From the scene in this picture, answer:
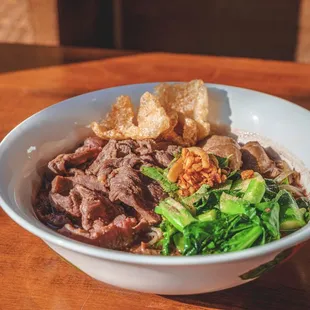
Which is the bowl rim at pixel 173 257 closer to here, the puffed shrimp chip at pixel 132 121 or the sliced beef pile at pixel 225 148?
the sliced beef pile at pixel 225 148

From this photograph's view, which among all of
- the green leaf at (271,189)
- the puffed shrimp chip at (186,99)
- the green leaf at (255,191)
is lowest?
the green leaf at (271,189)

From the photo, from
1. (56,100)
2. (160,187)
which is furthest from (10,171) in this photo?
(56,100)

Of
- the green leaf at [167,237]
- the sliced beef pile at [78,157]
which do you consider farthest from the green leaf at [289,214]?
the sliced beef pile at [78,157]

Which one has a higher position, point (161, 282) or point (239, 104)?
point (239, 104)

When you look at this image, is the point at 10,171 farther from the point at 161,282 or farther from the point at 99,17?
the point at 99,17

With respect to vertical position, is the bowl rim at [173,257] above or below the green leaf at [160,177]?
above

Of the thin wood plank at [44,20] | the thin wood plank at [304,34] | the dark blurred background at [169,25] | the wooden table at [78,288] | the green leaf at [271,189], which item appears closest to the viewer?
the wooden table at [78,288]

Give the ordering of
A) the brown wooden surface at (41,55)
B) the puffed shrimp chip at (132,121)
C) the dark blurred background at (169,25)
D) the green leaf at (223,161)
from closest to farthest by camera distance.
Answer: the green leaf at (223,161) → the puffed shrimp chip at (132,121) → the brown wooden surface at (41,55) → the dark blurred background at (169,25)

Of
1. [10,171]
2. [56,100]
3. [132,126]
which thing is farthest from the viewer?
[56,100]
